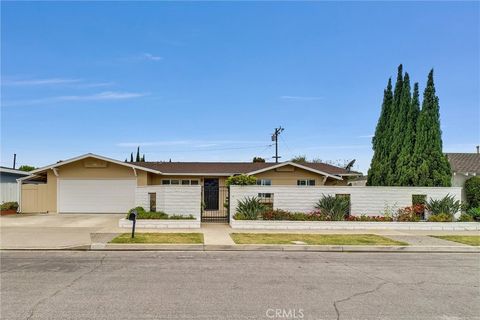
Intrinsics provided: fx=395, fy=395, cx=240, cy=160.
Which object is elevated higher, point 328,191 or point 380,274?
point 328,191

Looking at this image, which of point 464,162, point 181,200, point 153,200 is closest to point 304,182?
point 464,162

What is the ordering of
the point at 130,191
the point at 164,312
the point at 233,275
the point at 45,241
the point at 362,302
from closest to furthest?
the point at 164,312 < the point at 362,302 < the point at 233,275 < the point at 45,241 < the point at 130,191

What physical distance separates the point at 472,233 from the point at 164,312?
14782 mm

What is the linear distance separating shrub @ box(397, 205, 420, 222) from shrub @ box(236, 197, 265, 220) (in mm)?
6185

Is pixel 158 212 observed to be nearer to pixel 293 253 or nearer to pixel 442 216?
pixel 293 253

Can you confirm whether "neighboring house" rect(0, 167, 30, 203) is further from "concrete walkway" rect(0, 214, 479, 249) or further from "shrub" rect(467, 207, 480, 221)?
"shrub" rect(467, 207, 480, 221)

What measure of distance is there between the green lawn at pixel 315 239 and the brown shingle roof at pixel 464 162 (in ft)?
39.4

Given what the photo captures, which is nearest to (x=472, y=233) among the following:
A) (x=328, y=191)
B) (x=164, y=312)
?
(x=328, y=191)

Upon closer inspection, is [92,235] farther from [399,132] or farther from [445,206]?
[399,132]

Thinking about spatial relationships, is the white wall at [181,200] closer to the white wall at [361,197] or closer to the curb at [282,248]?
the white wall at [361,197]

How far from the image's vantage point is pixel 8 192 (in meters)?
26.9

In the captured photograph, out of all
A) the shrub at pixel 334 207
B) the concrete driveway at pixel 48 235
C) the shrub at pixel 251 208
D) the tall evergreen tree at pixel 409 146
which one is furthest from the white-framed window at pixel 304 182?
the concrete driveway at pixel 48 235

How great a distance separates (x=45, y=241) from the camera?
12.1 metres

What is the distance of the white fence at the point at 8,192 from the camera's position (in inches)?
1034
